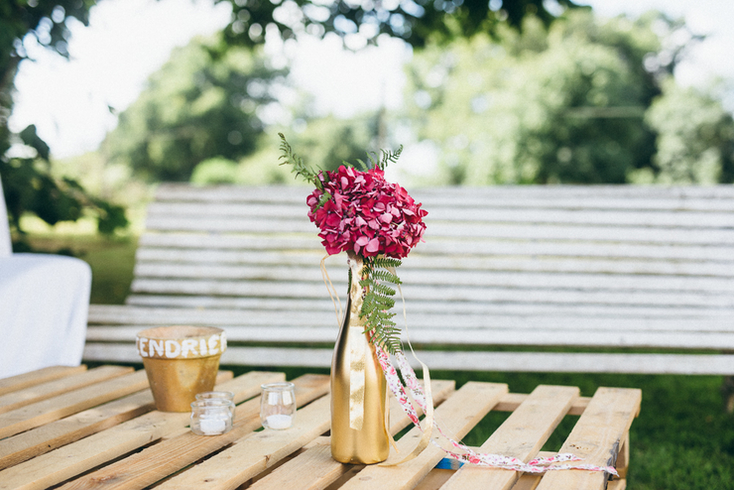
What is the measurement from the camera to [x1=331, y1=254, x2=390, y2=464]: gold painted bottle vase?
1.16m

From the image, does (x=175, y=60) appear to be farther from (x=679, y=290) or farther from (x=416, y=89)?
(x=679, y=290)

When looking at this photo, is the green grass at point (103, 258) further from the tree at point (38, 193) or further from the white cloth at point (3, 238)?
the white cloth at point (3, 238)

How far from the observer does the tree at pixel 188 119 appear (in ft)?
72.0

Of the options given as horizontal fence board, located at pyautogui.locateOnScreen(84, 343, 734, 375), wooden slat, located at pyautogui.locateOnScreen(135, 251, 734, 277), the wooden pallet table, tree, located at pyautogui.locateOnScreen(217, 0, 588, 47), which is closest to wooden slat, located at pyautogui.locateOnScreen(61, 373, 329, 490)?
the wooden pallet table

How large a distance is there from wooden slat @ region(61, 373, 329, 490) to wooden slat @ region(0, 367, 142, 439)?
360mm

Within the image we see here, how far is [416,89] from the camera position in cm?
2600

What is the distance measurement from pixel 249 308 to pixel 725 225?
2.26 m

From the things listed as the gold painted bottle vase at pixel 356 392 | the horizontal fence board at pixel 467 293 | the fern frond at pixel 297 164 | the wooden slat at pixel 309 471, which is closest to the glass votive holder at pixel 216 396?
the wooden slat at pixel 309 471

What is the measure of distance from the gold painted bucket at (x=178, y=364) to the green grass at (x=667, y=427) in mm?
1248

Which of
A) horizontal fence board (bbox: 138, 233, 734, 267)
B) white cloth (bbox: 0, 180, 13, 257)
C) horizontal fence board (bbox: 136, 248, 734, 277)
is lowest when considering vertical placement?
horizontal fence board (bbox: 136, 248, 734, 277)

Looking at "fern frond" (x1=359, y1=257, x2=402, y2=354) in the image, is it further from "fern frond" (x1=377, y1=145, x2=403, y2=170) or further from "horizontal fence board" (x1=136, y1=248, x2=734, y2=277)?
"horizontal fence board" (x1=136, y1=248, x2=734, y2=277)

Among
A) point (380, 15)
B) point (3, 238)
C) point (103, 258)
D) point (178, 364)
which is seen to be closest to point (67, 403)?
point (178, 364)

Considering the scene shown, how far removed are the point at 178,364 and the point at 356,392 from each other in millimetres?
539

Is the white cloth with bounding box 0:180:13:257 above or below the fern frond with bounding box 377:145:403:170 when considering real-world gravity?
below
